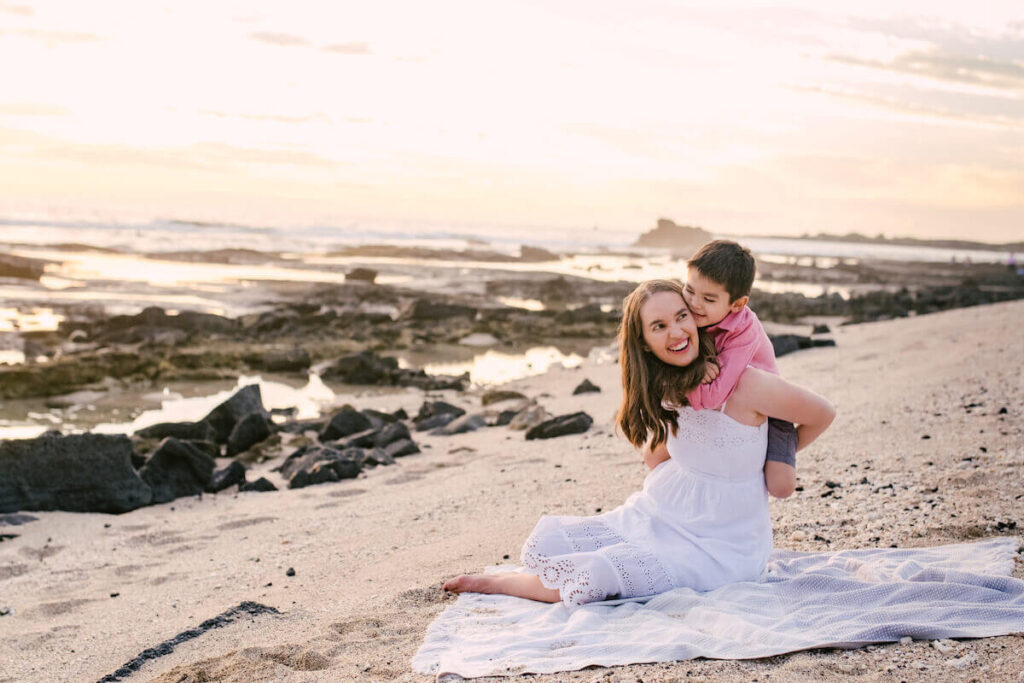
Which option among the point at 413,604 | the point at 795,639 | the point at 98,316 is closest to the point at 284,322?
the point at 98,316

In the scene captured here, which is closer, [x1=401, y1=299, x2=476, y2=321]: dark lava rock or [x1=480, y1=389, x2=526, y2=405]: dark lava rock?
[x1=480, y1=389, x2=526, y2=405]: dark lava rock

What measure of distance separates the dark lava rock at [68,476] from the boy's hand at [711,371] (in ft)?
21.8

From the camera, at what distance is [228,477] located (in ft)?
30.9

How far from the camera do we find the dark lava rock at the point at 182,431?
11.6 m

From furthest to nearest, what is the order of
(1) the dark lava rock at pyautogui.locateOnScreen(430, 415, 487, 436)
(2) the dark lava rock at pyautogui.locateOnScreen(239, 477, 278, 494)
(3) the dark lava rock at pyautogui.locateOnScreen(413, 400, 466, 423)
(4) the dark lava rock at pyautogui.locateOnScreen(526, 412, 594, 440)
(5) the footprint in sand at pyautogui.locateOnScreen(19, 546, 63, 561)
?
(3) the dark lava rock at pyautogui.locateOnScreen(413, 400, 466, 423), (1) the dark lava rock at pyautogui.locateOnScreen(430, 415, 487, 436), (4) the dark lava rock at pyautogui.locateOnScreen(526, 412, 594, 440), (2) the dark lava rock at pyautogui.locateOnScreen(239, 477, 278, 494), (5) the footprint in sand at pyautogui.locateOnScreen(19, 546, 63, 561)

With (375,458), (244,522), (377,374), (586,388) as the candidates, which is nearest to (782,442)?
(244,522)

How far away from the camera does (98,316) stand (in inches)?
995

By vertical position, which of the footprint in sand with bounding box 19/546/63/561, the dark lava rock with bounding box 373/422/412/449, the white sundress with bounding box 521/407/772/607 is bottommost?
the footprint in sand with bounding box 19/546/63/561

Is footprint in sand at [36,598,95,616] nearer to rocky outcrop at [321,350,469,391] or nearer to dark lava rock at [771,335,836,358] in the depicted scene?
rocky outcrop at [321,350,469,391]

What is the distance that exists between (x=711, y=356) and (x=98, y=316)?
24693 mm

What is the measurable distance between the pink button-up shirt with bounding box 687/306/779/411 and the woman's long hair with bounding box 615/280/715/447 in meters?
0.06

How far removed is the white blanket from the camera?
3900mm

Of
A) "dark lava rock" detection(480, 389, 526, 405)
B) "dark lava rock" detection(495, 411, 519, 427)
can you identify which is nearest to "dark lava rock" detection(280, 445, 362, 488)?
"dark lava rock" detection(495, 411, 519, 427)

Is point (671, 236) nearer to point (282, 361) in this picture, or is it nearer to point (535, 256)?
point (535, 256)
